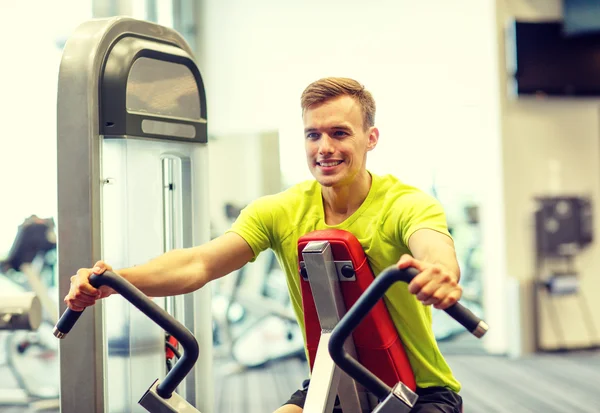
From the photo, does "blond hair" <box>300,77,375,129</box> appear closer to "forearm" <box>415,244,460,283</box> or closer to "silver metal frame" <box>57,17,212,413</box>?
"forearm" <box>415,244,460,283</box>

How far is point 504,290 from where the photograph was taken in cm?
555

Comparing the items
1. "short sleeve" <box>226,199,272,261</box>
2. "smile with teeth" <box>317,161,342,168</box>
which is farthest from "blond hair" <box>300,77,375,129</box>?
"short sleeve" <box>226,199,272,261</box>

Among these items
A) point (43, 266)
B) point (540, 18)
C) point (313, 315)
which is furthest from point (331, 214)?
point (540, 18)

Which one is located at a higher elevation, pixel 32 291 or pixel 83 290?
pixel 83 290

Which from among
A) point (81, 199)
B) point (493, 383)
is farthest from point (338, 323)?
point (493, 383)

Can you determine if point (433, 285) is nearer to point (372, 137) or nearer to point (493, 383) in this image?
point (372, 137)

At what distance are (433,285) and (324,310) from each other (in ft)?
1.25

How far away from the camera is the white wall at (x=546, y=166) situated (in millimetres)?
5531

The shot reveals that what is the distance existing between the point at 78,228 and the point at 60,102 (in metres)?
0.36

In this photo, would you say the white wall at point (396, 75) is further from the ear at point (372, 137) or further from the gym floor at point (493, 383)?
the ear at point (372, 137)

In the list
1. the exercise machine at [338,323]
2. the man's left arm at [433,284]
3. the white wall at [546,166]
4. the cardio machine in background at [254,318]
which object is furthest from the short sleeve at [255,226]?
the white wall at [546,166]

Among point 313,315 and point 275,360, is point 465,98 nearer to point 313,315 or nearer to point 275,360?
point 275,360

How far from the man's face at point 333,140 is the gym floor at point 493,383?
8.36 feet

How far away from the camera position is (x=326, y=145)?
1.73 meters
